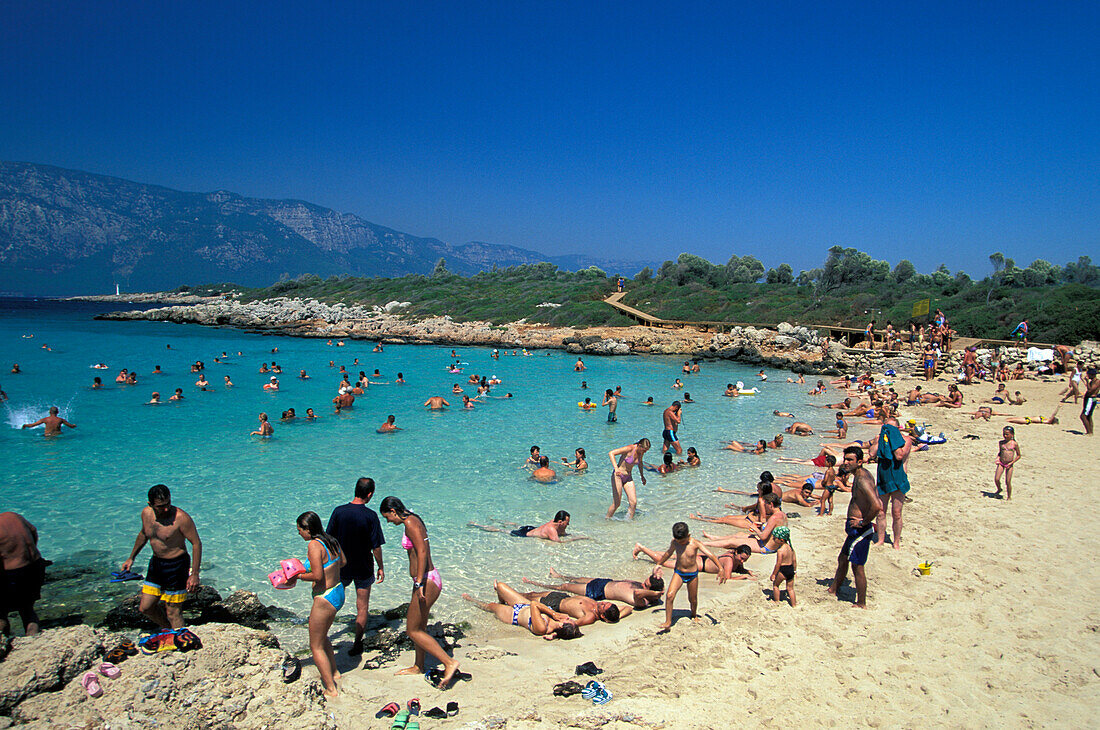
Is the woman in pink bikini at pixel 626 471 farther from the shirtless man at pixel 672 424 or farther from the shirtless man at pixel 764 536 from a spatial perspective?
the shirtless man at pixel 672 424

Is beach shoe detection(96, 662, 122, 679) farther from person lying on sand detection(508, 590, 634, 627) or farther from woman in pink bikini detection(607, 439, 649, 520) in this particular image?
woman in pink bikini detection(607, 439, 649, 520)

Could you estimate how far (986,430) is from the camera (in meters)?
15.3

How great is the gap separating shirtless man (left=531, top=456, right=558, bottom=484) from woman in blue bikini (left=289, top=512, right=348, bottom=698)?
7.50 meters

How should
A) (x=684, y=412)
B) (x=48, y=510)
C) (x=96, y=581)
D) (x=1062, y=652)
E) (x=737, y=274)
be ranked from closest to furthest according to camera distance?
(x=1062, y=652)
(x=96, y=581)
(x=48, y=510)
(x=684, y=412)
(x=737, y=274)

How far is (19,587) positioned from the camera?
460 centimetres

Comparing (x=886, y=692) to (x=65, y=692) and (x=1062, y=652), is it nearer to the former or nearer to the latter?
(x=1062, y=652)

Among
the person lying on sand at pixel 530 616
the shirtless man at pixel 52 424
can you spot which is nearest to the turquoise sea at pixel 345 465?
the shirtless man at pixel 52 424

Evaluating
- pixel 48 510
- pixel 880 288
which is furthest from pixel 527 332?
pixel 48 510

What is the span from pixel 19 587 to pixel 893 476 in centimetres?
927

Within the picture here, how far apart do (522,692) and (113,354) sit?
131 feet

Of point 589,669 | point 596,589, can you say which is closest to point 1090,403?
point 596,589

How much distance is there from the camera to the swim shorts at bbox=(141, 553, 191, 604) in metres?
4.85

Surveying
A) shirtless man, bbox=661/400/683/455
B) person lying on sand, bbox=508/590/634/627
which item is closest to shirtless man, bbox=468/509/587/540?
person lying on sand, bbox=508/590/634/627

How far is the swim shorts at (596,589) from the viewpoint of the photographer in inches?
256
